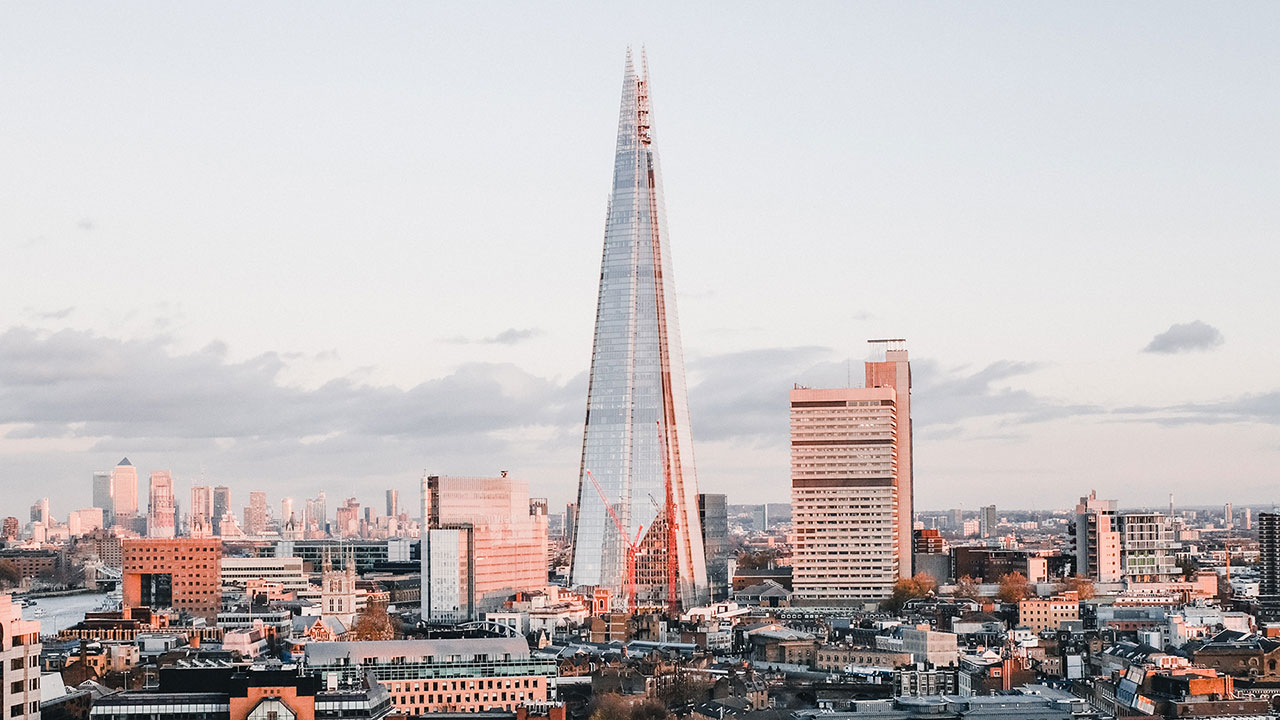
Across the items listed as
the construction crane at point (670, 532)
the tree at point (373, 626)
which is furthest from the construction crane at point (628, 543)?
the tree at point (373, 626)

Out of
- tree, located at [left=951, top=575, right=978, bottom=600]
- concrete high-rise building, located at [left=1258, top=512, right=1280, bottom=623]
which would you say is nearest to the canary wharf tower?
tree, located at [left=951, top=575, right=978, bottom=600]

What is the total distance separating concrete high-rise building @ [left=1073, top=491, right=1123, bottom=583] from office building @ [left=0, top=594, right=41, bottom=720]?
103464 mm

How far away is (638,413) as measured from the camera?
135625 millimetres

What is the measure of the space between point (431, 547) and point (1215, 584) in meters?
47.1

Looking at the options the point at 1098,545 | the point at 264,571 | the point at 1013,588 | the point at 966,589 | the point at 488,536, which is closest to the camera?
the point at 488,536

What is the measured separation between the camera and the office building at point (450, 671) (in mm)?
70312

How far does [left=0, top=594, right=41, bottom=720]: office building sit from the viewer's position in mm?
46156

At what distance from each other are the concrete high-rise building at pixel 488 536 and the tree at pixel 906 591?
2134 cm

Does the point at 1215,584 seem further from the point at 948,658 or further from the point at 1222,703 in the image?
the point at 1222,703

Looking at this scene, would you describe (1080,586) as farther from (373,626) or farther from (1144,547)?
(373,626)

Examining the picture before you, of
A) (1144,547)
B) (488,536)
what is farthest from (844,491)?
(488,536)

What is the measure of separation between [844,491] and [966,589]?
9.65 metres

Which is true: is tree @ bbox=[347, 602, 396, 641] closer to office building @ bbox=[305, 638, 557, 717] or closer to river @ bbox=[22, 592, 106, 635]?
river @ bbox=[22, 592, 106, 635]

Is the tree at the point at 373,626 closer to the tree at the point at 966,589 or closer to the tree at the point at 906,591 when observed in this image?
the tree at the point at 906,591
